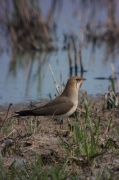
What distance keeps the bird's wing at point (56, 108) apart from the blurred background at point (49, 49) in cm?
211

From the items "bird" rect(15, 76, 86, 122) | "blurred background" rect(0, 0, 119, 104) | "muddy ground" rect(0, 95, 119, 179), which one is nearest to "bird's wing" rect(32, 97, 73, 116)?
"bird" rect(15, 76, 86, 122)

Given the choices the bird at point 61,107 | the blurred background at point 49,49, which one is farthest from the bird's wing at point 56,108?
the blurred background at point 49,49

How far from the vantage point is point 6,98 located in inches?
327

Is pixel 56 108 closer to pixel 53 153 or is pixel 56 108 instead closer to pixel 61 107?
pixel 61 107

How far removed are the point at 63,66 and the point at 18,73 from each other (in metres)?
1.02

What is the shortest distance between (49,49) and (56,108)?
23.8 feet

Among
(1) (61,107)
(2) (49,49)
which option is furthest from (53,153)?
(2) (49,49)

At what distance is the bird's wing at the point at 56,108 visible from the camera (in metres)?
5.98

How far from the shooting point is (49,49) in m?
13.2

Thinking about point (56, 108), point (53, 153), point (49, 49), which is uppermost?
point (49, 49)

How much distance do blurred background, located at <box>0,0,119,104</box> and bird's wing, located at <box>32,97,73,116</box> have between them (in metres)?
2.11

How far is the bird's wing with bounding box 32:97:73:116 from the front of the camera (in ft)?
19.6

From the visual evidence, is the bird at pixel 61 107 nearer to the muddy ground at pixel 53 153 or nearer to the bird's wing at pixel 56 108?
the bird's wing at pixel 56 108

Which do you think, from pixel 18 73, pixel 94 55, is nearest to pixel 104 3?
pixel 94 55
